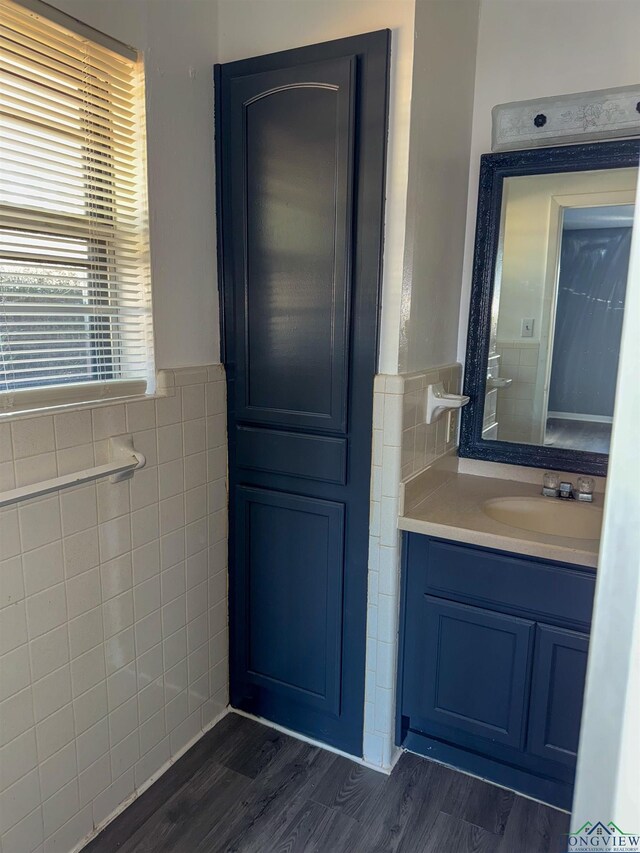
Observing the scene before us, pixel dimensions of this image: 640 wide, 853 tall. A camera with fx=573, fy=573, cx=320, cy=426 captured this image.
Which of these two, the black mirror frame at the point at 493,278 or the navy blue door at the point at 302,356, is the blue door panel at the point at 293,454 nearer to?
the navy blue door at the point at 302,356

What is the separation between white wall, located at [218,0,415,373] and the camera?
60.9 inches

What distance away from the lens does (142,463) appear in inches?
60.5

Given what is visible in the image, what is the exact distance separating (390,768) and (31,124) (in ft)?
6.89

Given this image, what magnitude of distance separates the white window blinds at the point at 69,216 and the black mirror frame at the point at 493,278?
3.84 ft

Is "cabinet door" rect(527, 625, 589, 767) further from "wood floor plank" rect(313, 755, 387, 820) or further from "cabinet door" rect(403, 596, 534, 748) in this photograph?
"wood floor plank" rect(313, 755, 387, 820)

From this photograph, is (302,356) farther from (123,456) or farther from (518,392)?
(518,392)

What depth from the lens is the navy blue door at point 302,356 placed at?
65.0 inches

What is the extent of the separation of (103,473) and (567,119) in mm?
1831

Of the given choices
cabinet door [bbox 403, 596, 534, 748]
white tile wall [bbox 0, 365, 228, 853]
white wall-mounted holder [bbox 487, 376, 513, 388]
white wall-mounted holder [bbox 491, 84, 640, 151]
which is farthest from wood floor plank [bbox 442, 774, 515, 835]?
white wall-mounted holder [bbox 491, 84, 640, 151]

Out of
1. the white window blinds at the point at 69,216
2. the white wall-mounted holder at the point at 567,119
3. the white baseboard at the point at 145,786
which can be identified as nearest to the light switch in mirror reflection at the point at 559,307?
the white wall-mounted holder at the point at 567,119

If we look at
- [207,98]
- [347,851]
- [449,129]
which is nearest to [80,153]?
[207,98]

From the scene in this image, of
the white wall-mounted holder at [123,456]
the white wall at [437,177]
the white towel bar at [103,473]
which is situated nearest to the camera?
the white towel bar at [103,473]

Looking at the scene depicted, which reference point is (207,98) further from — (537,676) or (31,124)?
(537,676)
